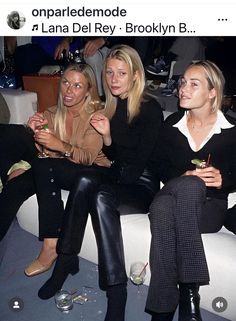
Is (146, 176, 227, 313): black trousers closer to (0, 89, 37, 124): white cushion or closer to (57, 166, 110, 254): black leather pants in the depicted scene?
(57, 166, 110, 254): black leather pants

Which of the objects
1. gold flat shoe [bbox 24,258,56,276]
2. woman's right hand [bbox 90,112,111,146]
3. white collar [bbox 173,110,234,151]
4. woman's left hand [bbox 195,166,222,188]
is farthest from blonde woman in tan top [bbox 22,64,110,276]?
woman's left hand [bbox 195,166,222,188]

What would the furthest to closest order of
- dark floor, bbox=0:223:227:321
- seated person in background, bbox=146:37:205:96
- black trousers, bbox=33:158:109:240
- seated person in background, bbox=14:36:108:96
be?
1. seated person in background, bbox=146:37:205:96
2. seated person in background, bbox=14:36:108:96
3. black trousers, bbox=33:158:109:240
4. dark floor, bbox=0:223:227:321

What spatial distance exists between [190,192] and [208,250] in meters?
0.25

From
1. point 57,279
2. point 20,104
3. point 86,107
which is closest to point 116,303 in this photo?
point 57,279

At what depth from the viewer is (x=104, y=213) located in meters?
1.66

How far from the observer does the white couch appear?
1.57m

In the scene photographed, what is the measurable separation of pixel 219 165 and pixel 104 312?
79 centimetres

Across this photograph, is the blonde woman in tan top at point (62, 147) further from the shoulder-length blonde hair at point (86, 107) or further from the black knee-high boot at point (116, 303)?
the black knee-high boot at point (116, 303)

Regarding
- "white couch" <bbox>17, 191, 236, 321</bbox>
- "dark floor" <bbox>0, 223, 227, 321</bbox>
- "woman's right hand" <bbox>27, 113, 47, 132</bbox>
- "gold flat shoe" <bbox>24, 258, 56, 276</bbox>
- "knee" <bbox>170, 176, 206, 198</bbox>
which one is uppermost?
"woman's right hand" <bbox>27, 113, 47, 132</bbox>

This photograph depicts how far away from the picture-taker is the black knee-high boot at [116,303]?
5.32ft

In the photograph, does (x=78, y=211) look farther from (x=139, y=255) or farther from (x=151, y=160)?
(x=151, y=160)

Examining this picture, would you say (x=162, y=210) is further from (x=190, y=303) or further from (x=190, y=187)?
(x=190, y=303)

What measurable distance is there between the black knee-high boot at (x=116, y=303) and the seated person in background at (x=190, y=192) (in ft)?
0.40

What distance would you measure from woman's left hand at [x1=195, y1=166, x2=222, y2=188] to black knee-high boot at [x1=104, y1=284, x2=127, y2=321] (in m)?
0.53
